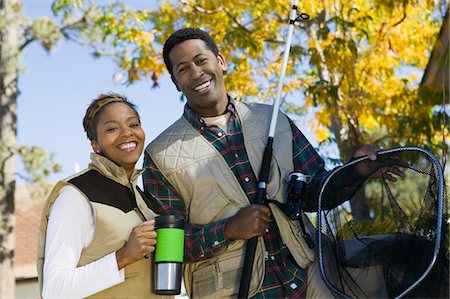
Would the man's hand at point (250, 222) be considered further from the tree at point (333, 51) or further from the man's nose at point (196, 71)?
the tree at point (333, 51)

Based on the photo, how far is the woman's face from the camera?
122 inches

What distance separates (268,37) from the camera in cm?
972

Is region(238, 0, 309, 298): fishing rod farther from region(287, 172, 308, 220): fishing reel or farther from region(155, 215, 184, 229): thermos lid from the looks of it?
region(155, 215, 184, 229): thermos lid

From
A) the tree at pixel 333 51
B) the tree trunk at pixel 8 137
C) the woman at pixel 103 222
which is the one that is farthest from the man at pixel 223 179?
the tree trunk at pixel 8 137

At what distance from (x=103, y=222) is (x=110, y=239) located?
0.23ft

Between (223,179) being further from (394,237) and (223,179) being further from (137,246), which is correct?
(394,237)

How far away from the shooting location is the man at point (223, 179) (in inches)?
128

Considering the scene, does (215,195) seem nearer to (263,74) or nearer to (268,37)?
(268,37)

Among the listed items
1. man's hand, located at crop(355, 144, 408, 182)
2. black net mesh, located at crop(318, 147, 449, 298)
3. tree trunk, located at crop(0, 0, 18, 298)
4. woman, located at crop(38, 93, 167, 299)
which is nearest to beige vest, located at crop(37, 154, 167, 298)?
woman, located at crop(38, 93, 167, 299)

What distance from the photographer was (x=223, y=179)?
11.0ft

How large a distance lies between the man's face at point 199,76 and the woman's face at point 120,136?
0.41 meters

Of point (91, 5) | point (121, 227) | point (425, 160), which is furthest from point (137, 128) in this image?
point (91, 5)

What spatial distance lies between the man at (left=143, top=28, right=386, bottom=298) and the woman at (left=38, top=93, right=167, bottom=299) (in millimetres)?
244

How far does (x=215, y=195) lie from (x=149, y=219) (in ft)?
1.14
